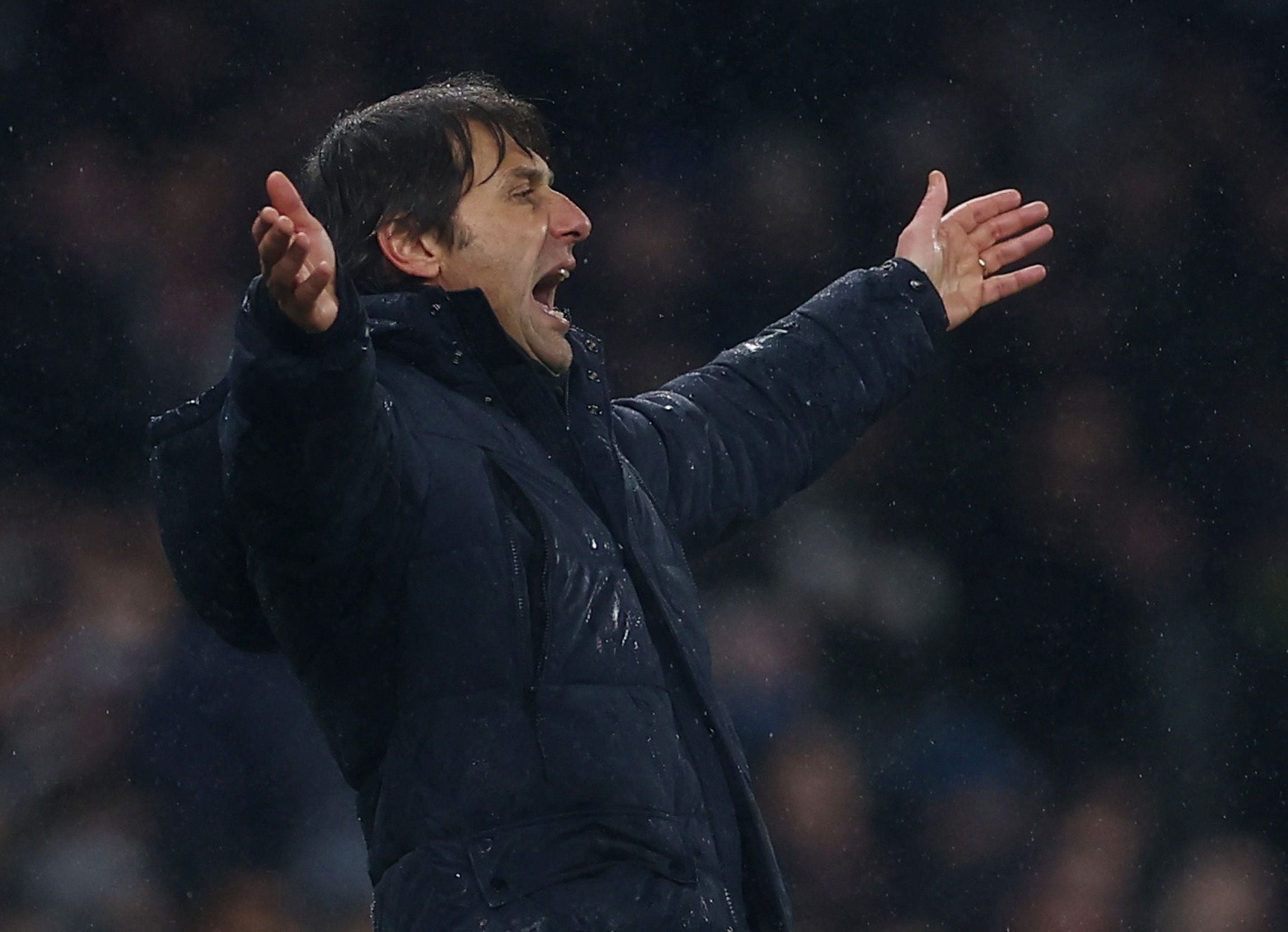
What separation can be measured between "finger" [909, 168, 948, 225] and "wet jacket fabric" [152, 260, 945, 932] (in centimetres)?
78

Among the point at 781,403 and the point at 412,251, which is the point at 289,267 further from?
the point at 781,403

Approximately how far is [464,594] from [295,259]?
368mm

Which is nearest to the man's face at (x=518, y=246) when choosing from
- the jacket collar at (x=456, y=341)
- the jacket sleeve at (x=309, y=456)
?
the jacket collar at (x=456, y=341)

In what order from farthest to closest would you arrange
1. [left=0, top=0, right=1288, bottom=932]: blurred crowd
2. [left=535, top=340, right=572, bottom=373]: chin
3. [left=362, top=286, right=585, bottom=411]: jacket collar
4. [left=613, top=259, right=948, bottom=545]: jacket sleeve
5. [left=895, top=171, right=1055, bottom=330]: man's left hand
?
[left=0, top=0, right=1288, bottom=932]: blurred crowd
[left=895, top=171, right=1055, bottom=330]: man's left hand
[left=613, top=259, right=948, bottom=545]: jacket sleeve
[left=535, top=340, right=572, bottom=373]: chin
[left=362, top=286, right=585, bottom=411]: jacket collar

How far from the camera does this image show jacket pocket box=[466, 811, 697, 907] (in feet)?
5.65

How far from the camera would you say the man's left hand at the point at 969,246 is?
256 cm

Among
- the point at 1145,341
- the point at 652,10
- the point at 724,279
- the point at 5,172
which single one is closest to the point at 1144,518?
the point at 1145,341

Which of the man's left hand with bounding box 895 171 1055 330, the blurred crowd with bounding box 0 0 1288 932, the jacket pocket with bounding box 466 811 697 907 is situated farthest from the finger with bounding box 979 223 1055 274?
the blurred crowd with bounding box 0 0 1288 932

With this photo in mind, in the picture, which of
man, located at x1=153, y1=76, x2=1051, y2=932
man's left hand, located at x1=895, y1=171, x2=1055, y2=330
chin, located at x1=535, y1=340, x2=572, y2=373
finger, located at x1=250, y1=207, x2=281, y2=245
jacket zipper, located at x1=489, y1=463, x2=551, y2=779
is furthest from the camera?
man's left hand, located at x1=895, y1=171, x2=1055, y2=330

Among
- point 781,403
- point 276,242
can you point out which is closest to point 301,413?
point 276,242

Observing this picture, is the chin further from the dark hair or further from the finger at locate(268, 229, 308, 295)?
the finger at locate(268, 229, 308, 295)

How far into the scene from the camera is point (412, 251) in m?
2.15

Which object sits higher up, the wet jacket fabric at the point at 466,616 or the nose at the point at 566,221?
the nose at the point at 566,221

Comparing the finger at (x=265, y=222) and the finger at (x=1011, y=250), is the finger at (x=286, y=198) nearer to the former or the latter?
the finger at (x=265, y=222)
